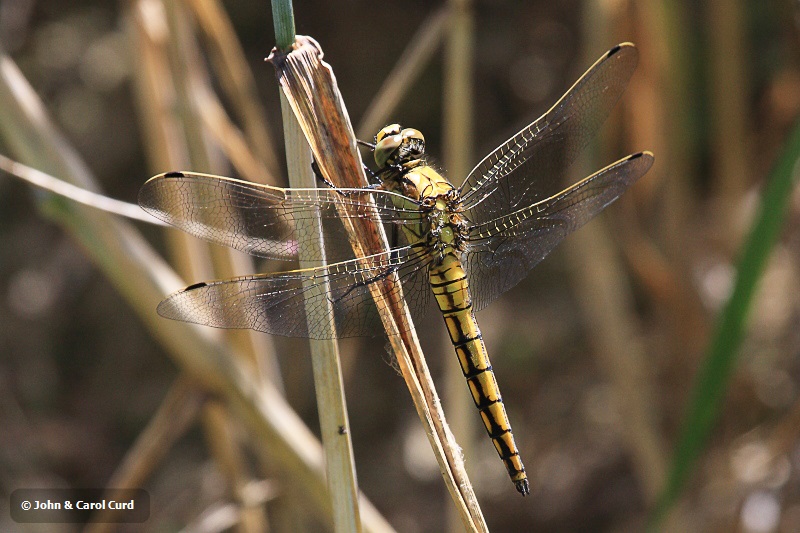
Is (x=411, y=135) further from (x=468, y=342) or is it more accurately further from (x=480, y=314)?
(x=480, y=314)

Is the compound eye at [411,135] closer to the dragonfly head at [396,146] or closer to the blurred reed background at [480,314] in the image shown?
the dragonfly head at [396,146]

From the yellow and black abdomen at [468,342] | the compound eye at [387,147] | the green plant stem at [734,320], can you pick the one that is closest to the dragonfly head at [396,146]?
the compound eye at [387,147]

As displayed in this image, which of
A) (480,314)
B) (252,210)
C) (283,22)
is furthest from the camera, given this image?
(480,314)

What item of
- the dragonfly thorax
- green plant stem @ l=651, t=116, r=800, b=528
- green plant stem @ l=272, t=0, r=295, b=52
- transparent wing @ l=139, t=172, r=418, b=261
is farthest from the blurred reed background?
green plant stem @ l=272, t=0, r=295, b=52

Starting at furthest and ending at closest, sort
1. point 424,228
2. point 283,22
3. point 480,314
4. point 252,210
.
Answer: point 480,314 < point 424,228 < point 252,210 < point 283,22

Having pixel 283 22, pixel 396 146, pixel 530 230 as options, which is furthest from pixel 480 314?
pixel 283 22

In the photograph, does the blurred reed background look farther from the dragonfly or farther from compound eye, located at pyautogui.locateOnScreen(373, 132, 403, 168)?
the dragonfly
